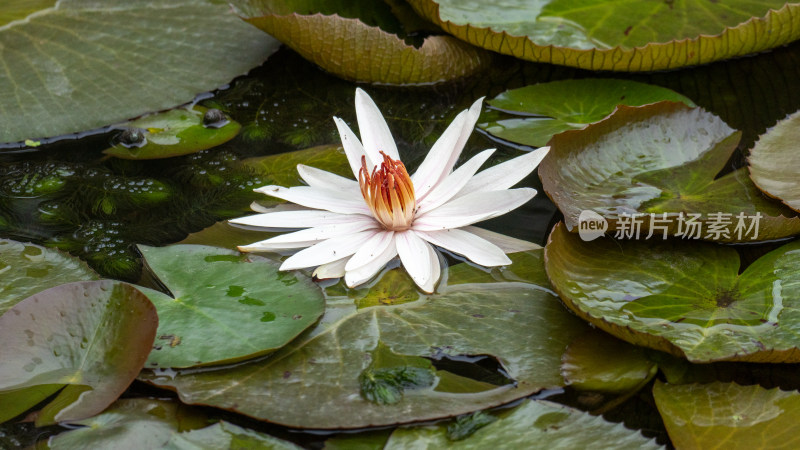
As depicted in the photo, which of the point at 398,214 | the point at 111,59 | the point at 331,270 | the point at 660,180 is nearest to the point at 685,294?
the point at 660,180

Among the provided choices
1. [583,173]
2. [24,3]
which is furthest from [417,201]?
[24,3]

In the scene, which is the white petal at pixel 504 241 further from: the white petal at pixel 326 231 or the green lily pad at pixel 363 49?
the green lily pad at pixel 363 49

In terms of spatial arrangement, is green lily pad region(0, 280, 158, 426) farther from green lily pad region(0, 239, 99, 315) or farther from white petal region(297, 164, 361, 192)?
white petal region(297, 164, 361, 192)

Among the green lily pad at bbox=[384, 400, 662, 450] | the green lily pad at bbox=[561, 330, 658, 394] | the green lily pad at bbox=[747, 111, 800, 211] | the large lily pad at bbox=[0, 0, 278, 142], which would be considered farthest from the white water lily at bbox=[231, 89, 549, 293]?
the large lily pad at bbox=[0, 0, 278, 142]

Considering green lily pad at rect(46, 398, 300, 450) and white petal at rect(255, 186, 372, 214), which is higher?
white petal at rect(255, 186, 372, 214)

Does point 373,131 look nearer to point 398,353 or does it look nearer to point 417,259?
point 417,259

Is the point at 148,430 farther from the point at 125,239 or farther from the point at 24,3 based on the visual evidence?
the point at 24,3
